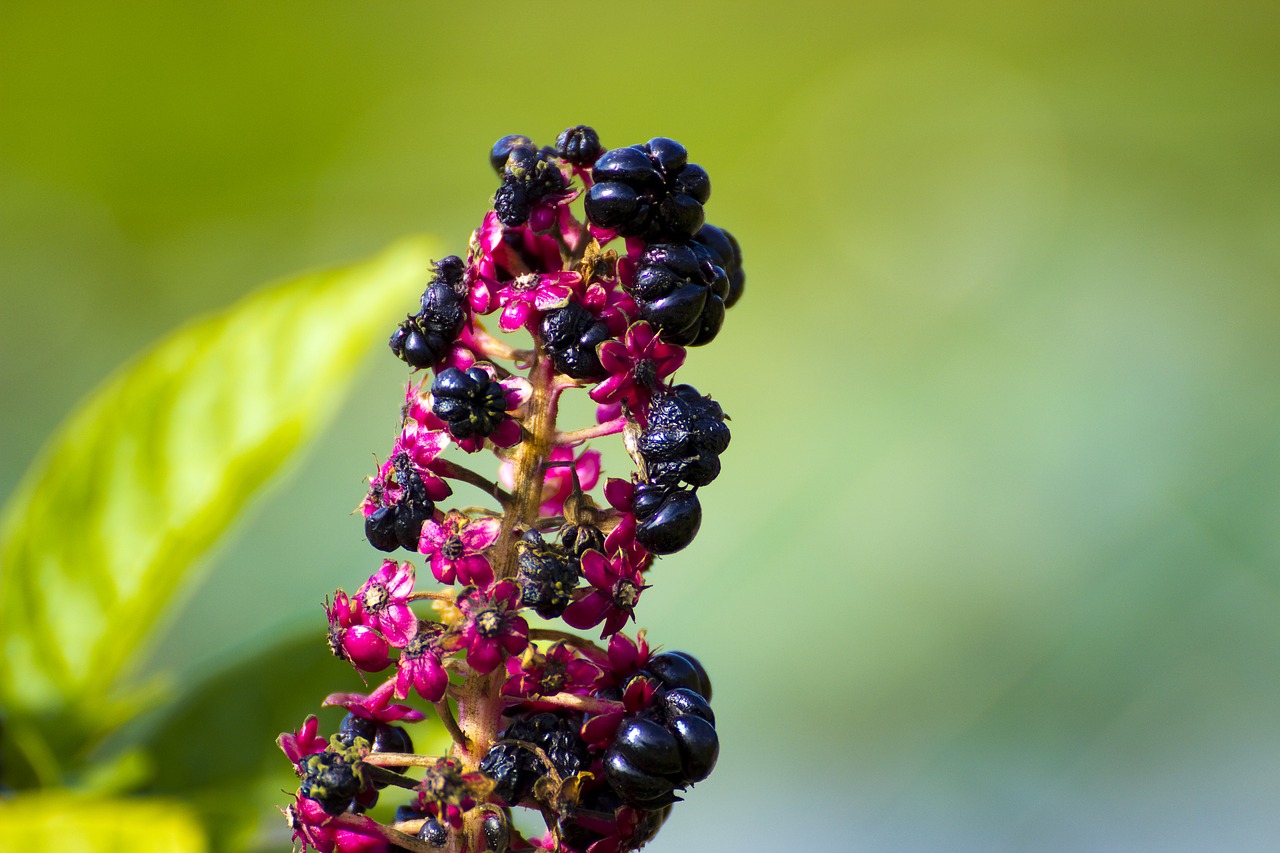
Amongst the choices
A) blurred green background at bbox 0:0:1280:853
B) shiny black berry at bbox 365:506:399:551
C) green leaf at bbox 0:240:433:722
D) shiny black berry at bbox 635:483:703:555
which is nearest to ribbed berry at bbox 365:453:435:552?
shiny black berry at bbox 365:506:399:551

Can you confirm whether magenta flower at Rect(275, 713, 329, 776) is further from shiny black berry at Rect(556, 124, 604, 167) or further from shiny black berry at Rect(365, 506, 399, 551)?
shiny black berry at Rect(556, 124, 604, 167)

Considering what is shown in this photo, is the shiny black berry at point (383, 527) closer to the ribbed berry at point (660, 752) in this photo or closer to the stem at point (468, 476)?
the stem at point (468, 476)

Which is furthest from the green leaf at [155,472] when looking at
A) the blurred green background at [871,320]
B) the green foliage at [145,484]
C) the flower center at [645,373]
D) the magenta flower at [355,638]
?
the blurred green background at [871,320]

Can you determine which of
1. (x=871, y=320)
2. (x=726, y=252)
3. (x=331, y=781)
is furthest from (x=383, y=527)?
(x=871, y=320)

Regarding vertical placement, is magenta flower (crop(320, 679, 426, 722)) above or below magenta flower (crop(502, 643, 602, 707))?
below

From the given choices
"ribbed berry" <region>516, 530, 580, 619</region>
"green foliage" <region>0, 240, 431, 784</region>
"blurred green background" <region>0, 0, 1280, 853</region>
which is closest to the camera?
"ribbed berry" <region>516, 530, 580, 619</region>

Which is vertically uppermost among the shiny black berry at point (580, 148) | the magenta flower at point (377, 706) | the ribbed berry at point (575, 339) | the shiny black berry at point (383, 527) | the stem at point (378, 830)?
the shiny black berry at point (580, 148)
